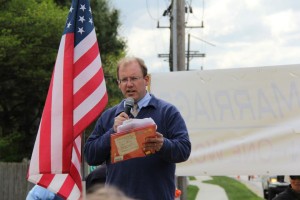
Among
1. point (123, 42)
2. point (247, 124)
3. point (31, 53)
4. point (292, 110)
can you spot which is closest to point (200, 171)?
point (247, 124)

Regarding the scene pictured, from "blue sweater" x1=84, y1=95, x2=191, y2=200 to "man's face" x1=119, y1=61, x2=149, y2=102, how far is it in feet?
0.35

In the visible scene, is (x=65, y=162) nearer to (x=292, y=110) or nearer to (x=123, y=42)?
(x=292, y=110)

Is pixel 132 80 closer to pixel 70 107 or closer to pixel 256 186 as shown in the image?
pixel 70 107

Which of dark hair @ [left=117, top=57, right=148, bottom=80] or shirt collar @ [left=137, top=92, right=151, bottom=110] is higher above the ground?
→ dark hair @ [left=117, top=57, right=148, bottom=80]

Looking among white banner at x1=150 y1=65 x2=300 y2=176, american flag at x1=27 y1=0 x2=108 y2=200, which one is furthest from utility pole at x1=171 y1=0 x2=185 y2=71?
american flag at x1=27 y1=0 x2=108 y2=200

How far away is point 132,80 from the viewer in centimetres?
396

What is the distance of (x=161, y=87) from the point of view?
6715 millimetres

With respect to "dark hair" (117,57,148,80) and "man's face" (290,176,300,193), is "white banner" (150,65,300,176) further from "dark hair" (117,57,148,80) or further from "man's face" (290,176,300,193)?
"dark hair" (117,57,148,80)

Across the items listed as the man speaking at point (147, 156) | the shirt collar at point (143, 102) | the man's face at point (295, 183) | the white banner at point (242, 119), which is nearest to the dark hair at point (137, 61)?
the man speaking at point (147, 156)

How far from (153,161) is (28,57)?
17915 mm

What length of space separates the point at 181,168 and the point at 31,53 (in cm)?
1554

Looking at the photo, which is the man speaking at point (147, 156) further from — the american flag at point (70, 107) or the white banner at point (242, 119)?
the white banner at point (242, 119)

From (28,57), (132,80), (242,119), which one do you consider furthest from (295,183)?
(28,57)

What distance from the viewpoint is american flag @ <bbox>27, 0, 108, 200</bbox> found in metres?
4.48
